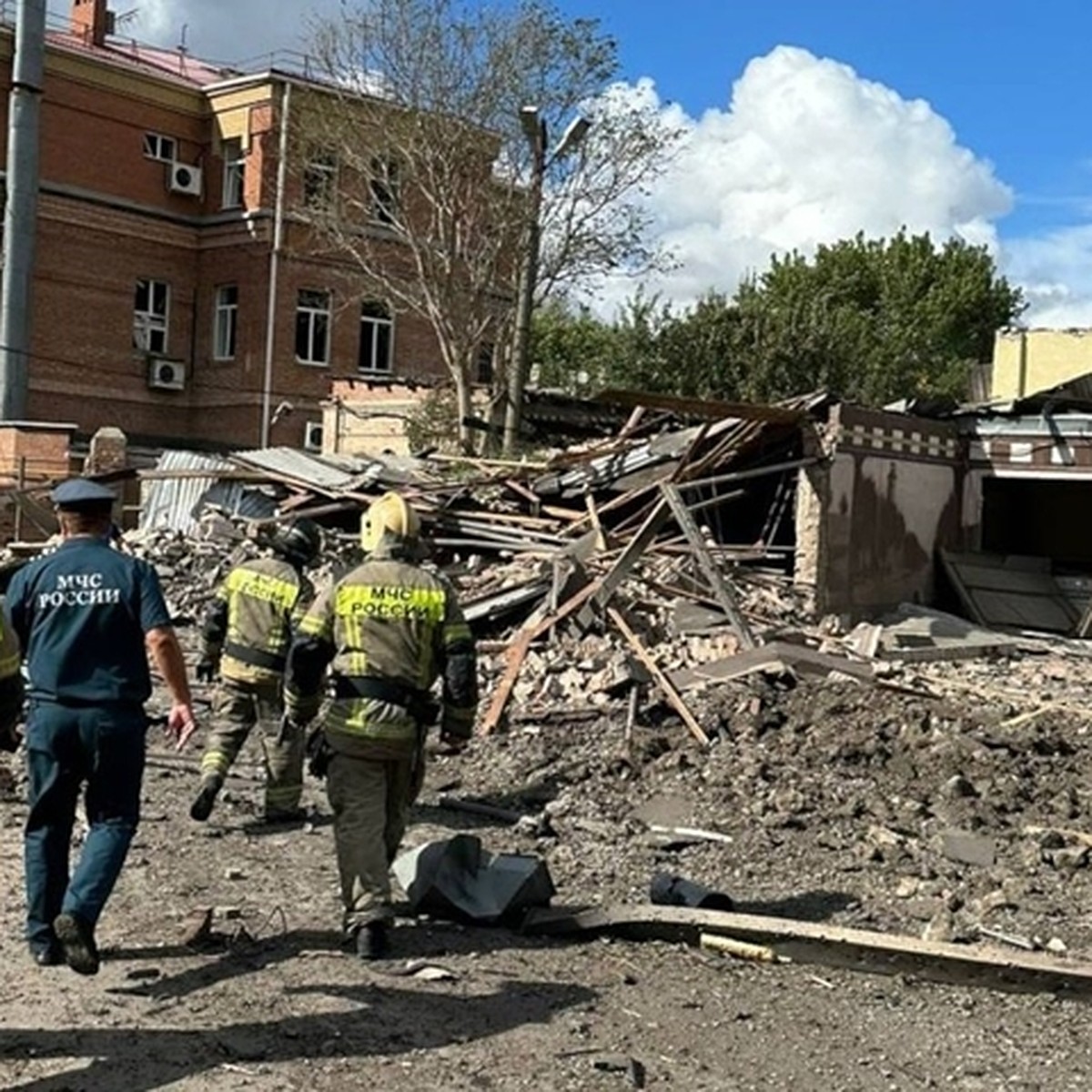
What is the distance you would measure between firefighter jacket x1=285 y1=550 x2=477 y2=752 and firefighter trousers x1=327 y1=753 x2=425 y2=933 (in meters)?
0.14

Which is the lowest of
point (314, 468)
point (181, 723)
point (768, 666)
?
point (768, 666)

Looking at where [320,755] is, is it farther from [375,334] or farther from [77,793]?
[375,334]

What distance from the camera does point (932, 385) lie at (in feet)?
147

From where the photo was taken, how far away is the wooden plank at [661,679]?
991 centimetres

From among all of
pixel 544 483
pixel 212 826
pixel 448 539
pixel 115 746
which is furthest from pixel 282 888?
pixel 544 483

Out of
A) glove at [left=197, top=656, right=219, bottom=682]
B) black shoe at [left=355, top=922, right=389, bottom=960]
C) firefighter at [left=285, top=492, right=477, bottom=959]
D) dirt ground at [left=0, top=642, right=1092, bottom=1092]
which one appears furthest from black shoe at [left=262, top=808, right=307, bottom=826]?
black shoe at [left=355, top=922, right=389, bottom=960]

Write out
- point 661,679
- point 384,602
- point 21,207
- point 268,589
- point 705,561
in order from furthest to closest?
point 21,207 < point 705,561 < point 661,679 < point 268,589 < point 384,602

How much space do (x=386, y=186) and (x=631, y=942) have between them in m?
23.6

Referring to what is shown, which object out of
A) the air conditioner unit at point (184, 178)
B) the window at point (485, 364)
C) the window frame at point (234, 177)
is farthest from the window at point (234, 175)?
the window at point (485, 364)

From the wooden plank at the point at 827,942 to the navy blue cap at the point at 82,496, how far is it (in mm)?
2549

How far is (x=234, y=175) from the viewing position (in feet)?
121

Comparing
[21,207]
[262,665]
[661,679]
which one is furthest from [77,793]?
[21,207]

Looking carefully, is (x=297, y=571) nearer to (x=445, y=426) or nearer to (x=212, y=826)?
(x=212, y=826)

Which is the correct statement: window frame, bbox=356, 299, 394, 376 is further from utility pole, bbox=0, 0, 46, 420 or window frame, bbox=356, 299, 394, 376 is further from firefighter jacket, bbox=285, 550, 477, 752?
firefighter jacket, bbox=285, 550, 477, 752
